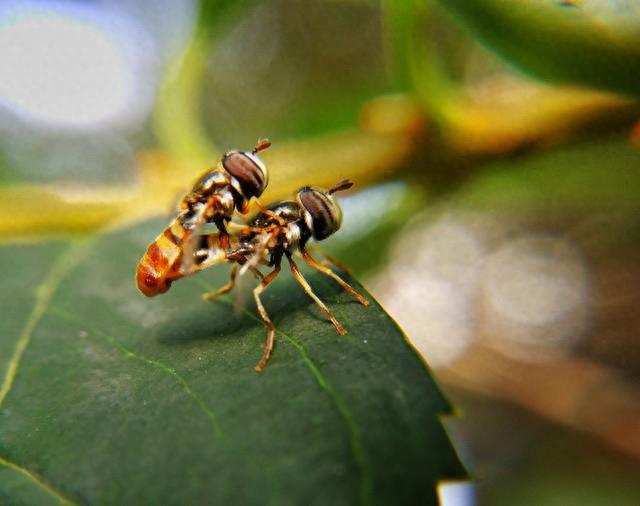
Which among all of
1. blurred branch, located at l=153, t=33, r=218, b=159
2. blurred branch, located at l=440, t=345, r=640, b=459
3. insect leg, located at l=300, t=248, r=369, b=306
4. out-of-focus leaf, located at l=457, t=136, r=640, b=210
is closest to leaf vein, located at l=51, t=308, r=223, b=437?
insect leg, located at l=300, t=248, r=369, b=306

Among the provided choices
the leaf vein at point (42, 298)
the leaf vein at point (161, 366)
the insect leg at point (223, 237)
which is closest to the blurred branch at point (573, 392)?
the insect leg at point (223, 237)

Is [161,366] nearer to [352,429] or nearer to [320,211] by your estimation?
[352,429]

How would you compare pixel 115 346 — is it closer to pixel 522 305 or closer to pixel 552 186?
pixel 552 186

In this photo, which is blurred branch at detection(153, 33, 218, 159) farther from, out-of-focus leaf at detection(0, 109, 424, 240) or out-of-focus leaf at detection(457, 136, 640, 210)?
out-of-focus leaf at detection(457, 136, 640, 210)

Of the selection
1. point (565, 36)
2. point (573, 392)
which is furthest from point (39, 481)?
point (573, 392)

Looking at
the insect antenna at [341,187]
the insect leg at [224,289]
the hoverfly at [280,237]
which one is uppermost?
the insect antenna at [341,187]

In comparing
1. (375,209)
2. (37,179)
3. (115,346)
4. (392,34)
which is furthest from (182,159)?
(37,179)

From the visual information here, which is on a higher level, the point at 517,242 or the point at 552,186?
the point at 552,186

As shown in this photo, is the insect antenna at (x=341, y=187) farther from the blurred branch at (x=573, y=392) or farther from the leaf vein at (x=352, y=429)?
the blurred branch at (x=573, y=392)
